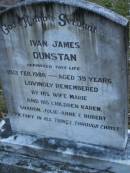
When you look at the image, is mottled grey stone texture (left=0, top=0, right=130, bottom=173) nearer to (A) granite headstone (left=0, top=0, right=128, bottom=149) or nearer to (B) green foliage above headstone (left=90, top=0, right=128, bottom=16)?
(A) granite headstone (left=0, top=0, right=128, bottom=149)

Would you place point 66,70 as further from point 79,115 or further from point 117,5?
point 117,5

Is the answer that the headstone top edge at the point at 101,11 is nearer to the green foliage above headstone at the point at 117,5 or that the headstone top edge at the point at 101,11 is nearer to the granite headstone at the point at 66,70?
the granite headstone at the point at 66,70

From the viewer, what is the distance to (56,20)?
121 inches

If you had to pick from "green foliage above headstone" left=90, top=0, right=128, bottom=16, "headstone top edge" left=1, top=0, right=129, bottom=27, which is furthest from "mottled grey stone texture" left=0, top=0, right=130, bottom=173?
"green foliage above headstone" left=90, top=0, right=128, bottom=16

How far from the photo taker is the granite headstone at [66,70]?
9.84 feet

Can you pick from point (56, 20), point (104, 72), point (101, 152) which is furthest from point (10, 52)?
point (101, 152)

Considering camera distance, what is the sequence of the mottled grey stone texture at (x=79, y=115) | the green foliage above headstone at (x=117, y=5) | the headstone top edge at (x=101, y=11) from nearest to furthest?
the headstone top edge at (x=101, y=11)
the mottled grey stone texture at (x=79, y=115)
the green foliage above headstone at (x=117, y=5)

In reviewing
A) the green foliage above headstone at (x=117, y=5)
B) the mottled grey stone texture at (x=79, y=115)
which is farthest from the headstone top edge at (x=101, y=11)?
the green foliage above headstone at (x=117, y=5)

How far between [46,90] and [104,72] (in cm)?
62

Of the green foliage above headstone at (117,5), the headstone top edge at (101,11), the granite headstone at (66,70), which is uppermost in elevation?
the headstone top edge at (101,11)

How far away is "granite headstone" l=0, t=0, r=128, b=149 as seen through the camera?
3.00 metres

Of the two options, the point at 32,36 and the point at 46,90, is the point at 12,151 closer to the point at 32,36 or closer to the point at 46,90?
the point at 46,90

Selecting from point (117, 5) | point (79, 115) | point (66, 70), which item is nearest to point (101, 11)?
point (66, 70)

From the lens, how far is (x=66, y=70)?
129 inches
